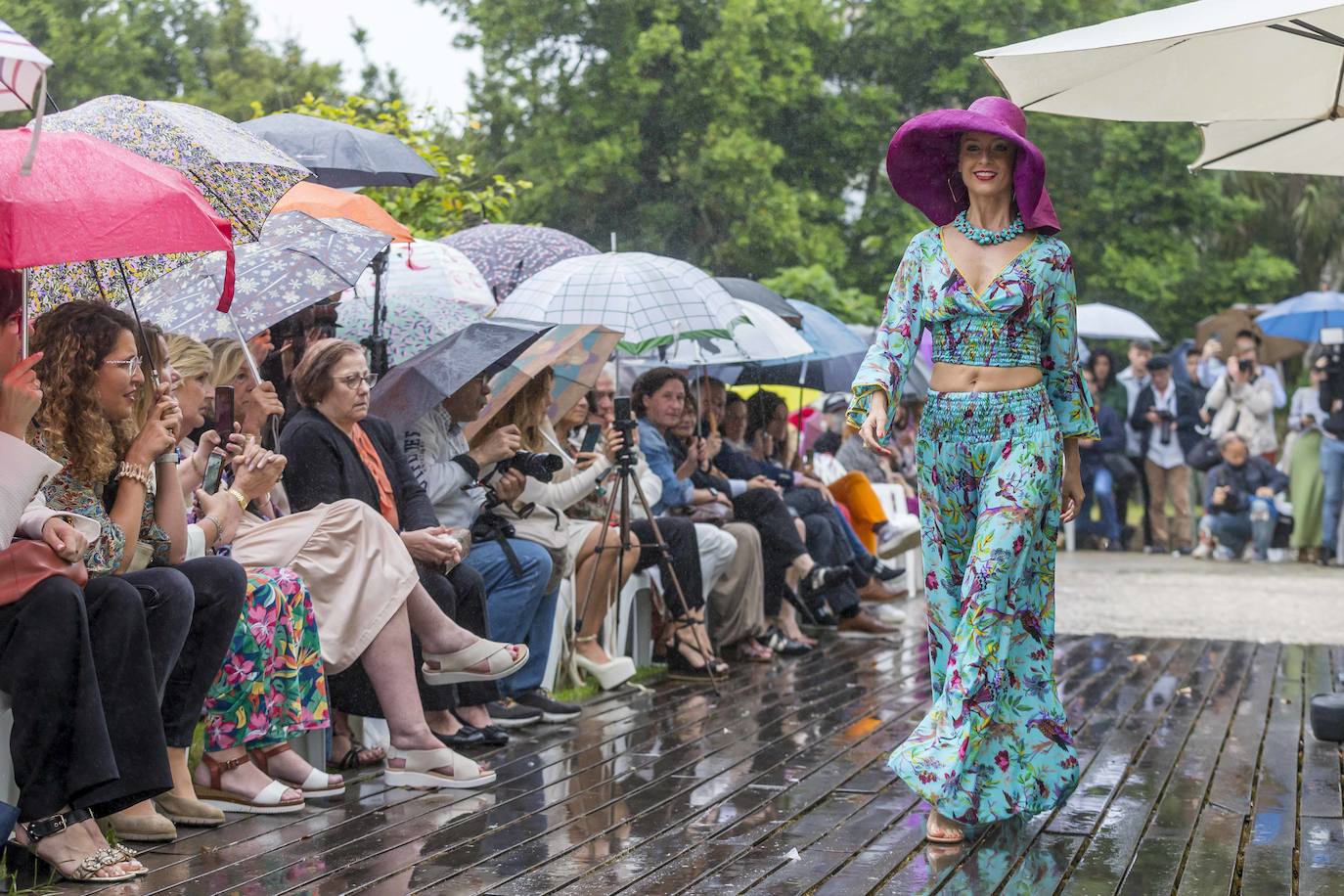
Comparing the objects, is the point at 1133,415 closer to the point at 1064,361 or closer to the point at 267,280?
the point at 267,280

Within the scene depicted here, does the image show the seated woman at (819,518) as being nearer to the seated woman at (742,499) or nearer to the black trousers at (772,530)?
the seated woman at (742,499)

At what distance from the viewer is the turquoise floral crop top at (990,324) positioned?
16.8 ft

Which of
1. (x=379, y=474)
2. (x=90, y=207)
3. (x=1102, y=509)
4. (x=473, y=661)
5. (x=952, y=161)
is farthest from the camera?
(x=1102, y=509)

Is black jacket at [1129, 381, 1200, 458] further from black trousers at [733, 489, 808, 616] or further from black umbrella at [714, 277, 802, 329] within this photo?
black trousers at [733, 489, 808, 616]

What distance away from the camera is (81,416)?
4.75m

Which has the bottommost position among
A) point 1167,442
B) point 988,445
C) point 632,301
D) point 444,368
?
point 1167,442

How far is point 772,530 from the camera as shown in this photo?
9.73 meters

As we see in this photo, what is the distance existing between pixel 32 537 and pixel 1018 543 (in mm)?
2597

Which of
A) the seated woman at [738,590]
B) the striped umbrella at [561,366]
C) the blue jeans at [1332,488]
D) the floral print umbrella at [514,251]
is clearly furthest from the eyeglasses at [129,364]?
the blue jeans at [1332,488]

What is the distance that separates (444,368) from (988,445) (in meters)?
2.45

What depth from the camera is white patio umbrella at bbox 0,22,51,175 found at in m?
3.46

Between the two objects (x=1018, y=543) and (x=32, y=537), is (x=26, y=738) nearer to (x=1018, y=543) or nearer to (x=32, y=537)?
(x=32, y=537)

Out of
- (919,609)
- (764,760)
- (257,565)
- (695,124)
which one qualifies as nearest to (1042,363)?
(764,760)

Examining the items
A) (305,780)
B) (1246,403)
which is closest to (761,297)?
(305,780)
